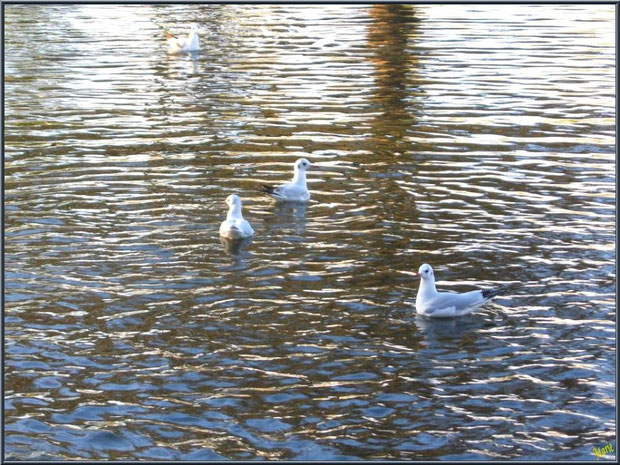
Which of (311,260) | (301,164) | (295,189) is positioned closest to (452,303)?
(311,260)

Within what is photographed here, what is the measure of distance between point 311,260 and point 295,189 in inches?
122

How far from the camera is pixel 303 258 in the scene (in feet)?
52.0

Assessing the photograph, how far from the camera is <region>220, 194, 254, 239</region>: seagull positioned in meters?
16.5

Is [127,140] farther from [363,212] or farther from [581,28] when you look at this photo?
[581,28]

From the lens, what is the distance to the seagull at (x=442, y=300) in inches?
532

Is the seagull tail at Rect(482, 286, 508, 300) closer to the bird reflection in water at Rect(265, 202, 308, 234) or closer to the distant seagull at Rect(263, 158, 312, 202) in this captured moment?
the bird reflection in water at Rect(265, 202, 308, 234)

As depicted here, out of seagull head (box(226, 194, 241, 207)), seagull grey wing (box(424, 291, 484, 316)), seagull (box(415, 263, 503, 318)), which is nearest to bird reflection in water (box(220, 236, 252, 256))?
seagull head (box(226, 194, 241, 207))

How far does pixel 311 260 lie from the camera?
1573 centimetres

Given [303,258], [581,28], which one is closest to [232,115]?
[303,258]

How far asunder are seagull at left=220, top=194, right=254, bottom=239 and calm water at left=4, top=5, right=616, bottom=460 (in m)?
0.28

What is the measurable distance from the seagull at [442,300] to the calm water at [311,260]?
0.23m

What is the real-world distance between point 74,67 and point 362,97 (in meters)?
9.41

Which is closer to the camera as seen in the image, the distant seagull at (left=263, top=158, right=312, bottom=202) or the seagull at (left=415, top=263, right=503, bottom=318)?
the seagull at (left=415, top=263, right=503, bottom=318)

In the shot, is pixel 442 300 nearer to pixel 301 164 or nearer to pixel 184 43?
pixel 301 164
